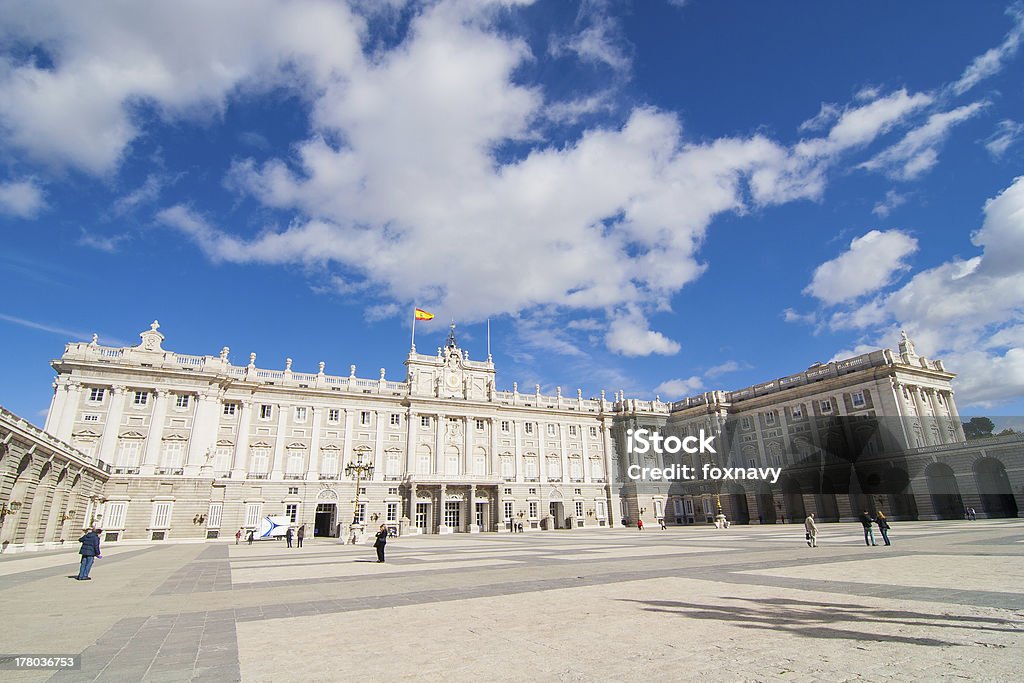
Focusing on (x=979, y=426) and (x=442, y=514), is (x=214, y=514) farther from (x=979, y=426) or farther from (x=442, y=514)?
(x=979, y=426)

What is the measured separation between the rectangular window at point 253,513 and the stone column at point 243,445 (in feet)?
9.29

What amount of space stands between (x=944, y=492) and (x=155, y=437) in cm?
7028

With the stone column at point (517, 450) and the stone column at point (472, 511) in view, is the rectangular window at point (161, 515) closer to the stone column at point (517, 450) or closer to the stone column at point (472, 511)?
the stone column at point (472, 511)

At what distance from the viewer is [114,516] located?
43.4 metres

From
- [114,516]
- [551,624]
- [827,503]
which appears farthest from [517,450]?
[551,624]

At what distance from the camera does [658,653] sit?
656 centimetres

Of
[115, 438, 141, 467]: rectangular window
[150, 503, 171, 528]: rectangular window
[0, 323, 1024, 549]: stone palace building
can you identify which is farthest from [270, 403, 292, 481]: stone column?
[115, 438, 141, 467]: rectangular window

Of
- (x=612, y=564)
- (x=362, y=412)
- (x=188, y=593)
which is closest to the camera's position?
(x=188, y=593)

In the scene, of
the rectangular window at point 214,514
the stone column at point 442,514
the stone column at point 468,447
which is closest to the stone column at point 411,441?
the stone column at point 442,514

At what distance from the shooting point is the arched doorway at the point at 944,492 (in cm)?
4611

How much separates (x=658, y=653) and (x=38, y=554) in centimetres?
3391

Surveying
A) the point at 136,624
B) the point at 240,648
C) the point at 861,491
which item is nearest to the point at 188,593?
the point at 136,624

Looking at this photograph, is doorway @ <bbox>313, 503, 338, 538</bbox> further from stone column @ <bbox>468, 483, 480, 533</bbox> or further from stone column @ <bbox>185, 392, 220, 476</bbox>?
stone column @ <bbox>468, 483, 480, 533</bbox>

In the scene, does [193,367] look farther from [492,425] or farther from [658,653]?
[658,653]
